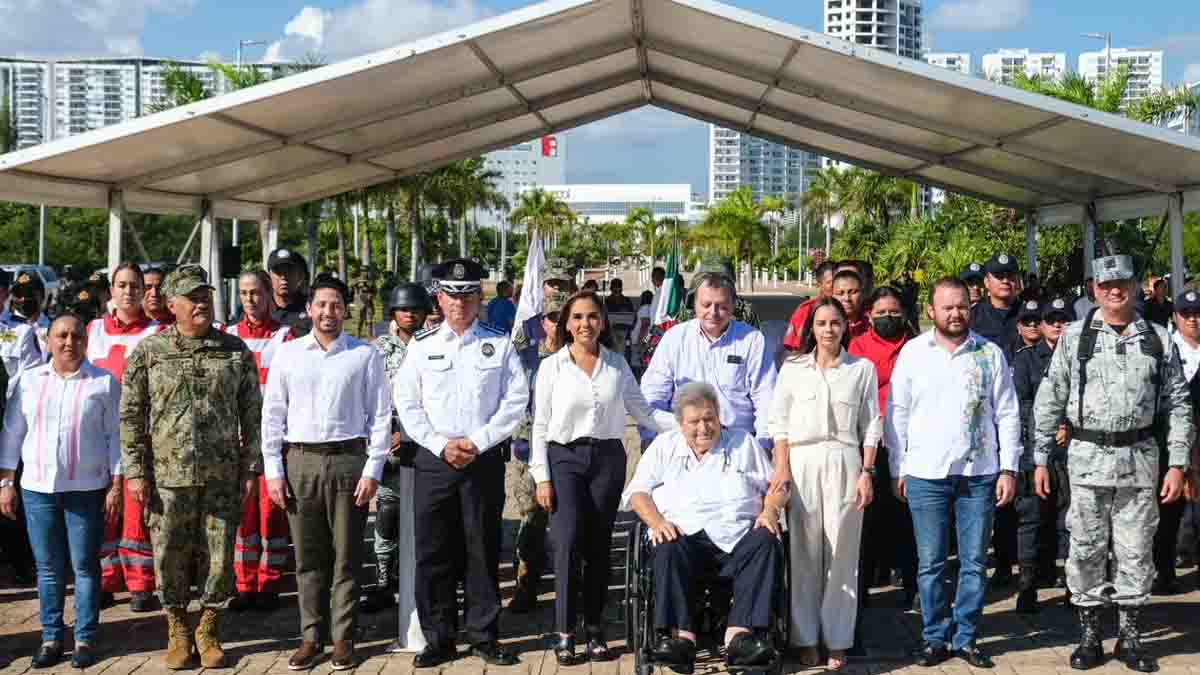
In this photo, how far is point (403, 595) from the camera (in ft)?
19.8

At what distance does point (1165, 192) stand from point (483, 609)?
8.29 meters

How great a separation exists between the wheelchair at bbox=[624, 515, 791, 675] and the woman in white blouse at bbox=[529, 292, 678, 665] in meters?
0.23

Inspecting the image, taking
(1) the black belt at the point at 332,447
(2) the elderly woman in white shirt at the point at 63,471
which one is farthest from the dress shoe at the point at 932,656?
(2) the elderly woman in white shirt at the point at 63,471

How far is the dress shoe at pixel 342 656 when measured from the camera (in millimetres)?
5699

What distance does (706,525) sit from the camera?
18.3 feet

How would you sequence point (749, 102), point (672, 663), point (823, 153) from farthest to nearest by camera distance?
point (823, 153)
point (749, 102)
point (672, 663)

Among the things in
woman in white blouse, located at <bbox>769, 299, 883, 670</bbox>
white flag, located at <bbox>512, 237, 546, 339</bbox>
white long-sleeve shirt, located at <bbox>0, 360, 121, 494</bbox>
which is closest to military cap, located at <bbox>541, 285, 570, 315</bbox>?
white flag, located at <bbox>512, 237, 546, 339</bbox>

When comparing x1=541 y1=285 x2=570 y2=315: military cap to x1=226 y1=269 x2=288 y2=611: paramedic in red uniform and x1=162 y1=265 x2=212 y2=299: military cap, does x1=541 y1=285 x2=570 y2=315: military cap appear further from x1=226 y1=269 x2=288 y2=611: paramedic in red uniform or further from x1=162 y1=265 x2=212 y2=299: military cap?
x1=162 y1=265 x2=212 y2=299: military cap

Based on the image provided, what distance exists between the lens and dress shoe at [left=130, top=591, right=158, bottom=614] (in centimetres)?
674

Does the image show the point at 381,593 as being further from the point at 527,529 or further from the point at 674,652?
Answer: the point at 674,652

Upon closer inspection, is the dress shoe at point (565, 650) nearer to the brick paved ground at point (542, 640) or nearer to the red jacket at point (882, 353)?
the brick paved ground at point (542, 640)

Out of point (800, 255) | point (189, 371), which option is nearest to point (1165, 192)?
point (189, 371)

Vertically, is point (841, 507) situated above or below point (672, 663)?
above

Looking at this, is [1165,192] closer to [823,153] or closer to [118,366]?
[823,153]
